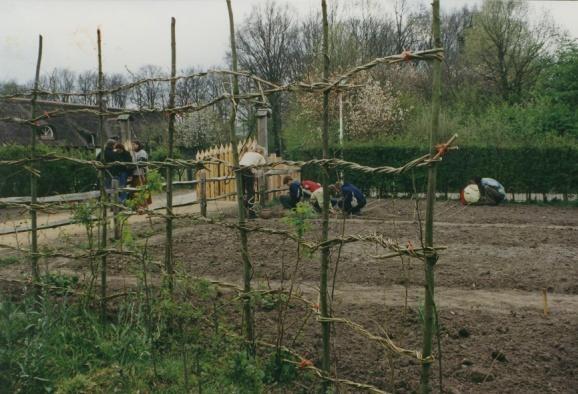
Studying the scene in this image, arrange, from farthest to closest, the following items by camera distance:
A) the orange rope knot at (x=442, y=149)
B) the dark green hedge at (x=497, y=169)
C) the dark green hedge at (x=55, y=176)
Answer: the dark green hedge at (x=497, y=169) < the dark green hedge at (x=55, y=176) < the orange rope knot at (x=442, y=149)

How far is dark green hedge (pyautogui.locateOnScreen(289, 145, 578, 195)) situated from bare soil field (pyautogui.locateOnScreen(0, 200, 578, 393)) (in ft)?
23.3

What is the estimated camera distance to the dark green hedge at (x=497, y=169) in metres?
18.2

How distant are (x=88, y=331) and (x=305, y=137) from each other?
21.8 m

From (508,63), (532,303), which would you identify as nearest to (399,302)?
(532,303)

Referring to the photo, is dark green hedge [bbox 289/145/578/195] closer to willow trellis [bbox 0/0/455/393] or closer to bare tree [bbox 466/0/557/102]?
willow trellis [bbox 0/0/455/393]

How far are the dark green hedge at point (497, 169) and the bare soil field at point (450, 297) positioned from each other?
710 centimetres

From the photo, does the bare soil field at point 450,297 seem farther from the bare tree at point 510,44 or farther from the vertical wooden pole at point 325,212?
the bare tree at point 510,44

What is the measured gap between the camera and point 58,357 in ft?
13.8

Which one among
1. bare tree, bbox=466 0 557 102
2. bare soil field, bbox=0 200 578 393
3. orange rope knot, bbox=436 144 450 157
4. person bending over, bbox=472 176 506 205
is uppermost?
bare tree, bbox=466 0 557 102

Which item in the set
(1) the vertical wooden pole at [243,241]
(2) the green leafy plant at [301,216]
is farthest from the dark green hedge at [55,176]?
(2) the green leafy plant at [301,216]

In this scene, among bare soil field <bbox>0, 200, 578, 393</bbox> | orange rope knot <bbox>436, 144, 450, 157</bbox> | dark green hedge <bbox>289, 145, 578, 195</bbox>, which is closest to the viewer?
orange rope knot <bbox>436, 144, 450, 157</bbox>

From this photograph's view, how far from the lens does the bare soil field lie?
13.6ft

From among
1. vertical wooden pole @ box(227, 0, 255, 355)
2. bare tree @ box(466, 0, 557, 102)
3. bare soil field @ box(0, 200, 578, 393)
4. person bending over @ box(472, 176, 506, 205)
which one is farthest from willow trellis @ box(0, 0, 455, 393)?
bare tree @ box(466, 0, 557, 102)

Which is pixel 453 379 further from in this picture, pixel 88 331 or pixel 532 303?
pixel 88 331
